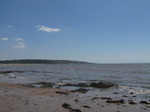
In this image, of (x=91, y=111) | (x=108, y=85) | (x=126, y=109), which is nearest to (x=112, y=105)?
(x=126, y=109)

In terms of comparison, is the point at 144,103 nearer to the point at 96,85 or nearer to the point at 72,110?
the point at 72,110

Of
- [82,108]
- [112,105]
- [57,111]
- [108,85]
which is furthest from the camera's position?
[108,85]

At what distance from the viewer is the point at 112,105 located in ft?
35.2

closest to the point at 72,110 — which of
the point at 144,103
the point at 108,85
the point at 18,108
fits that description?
the point at 18,108

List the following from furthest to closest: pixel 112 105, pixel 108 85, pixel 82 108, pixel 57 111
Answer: pixel 108 85 → pixel 112 105 → pixel 82 108 → pixel 57 111

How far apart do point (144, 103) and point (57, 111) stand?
6.01m

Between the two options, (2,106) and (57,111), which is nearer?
(57,111)

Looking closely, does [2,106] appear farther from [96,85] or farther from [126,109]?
[96,85]

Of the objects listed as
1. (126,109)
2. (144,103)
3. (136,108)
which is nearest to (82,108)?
(126,109)

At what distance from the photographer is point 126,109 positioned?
32.2 feet

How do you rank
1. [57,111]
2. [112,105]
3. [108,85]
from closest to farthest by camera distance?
1. [57,111]
2. [112,105]
3. [108,85]

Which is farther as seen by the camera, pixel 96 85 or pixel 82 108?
pixel 96 85

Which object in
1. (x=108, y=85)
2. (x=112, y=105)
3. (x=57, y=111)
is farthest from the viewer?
(x=108, y=85)

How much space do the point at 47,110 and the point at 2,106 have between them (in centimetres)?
270
